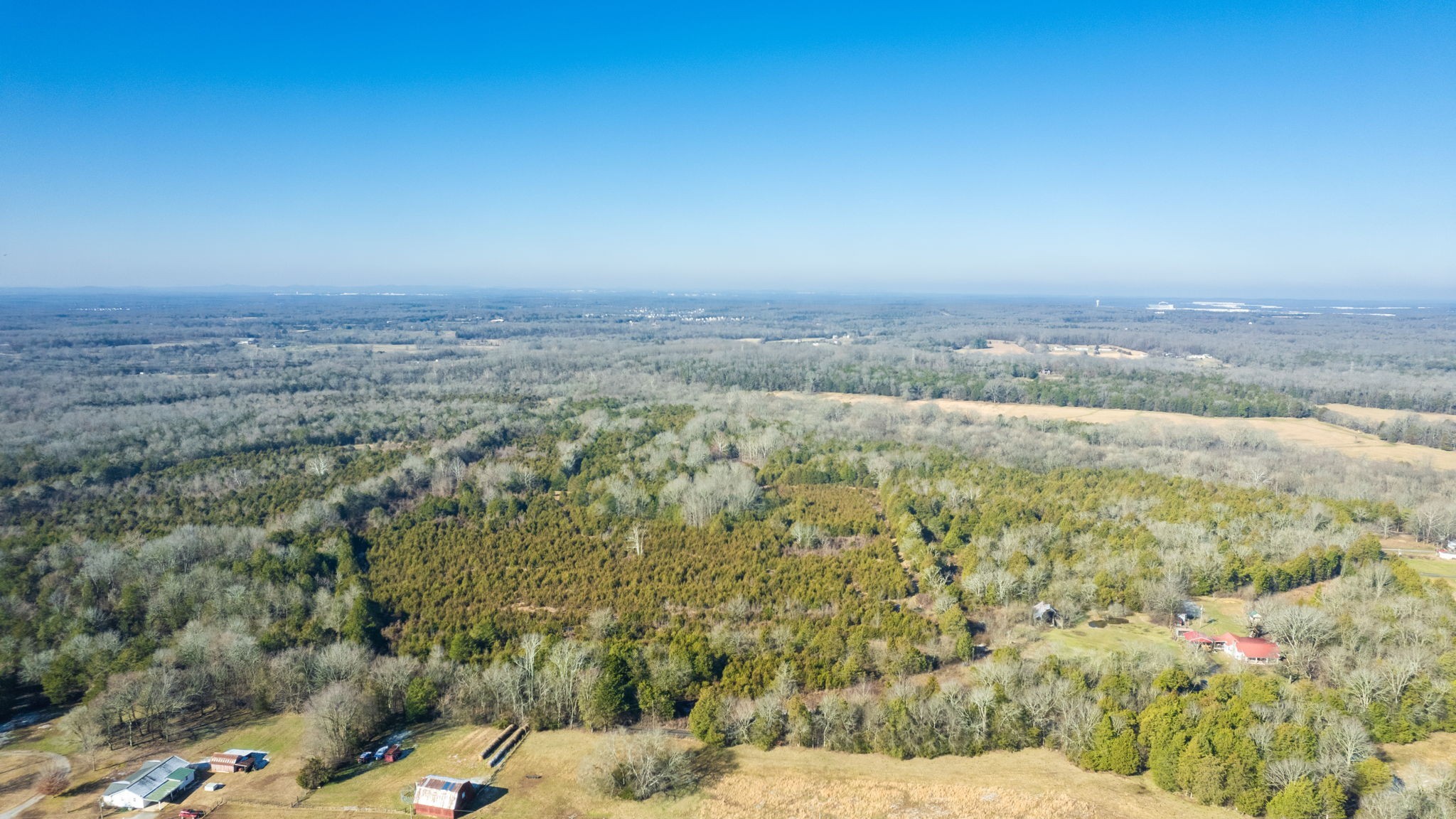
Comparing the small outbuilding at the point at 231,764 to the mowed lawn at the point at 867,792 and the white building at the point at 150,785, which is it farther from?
the mowed lawn at the point at 867,792

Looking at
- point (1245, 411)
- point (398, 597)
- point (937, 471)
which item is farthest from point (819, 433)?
point (1245, 411)

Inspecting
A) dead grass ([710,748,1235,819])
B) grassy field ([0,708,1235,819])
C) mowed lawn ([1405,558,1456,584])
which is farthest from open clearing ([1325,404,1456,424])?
grassy field ([0,708,1235,819])

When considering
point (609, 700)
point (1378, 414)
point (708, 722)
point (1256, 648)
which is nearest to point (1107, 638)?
point (1256, 648)

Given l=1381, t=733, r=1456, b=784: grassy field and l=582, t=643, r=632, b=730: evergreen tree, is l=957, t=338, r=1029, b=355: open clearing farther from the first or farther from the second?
l=582, t=643, r=632, b=730: evergreen tree

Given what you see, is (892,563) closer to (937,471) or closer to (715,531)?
(715,531)

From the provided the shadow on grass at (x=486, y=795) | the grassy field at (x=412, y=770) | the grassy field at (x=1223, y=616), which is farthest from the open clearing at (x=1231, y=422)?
the shadow on grass at (x=486, y=795)

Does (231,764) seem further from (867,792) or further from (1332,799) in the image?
(1332,799)
